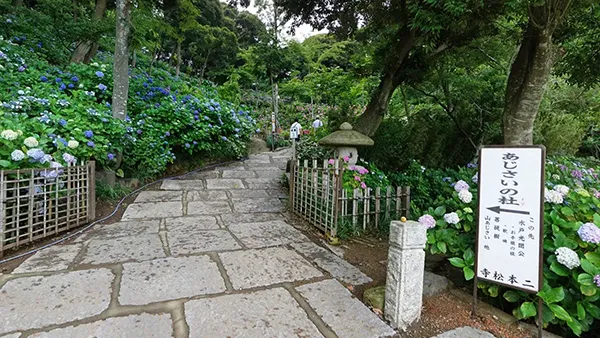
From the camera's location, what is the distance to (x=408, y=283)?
1.71m

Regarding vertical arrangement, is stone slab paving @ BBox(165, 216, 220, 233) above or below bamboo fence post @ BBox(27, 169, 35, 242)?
below

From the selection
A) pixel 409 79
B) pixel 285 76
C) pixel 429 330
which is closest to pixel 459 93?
pixel 409 79

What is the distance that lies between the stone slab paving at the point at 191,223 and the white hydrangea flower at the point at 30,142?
1.42 m

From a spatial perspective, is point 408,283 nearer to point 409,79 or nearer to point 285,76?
point 409,79

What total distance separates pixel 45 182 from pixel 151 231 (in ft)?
3.40

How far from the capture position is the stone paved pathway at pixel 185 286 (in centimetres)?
159

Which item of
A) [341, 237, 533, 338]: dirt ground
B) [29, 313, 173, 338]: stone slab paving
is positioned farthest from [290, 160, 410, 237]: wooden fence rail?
[29, 313, 173, 338]: stone slab paving

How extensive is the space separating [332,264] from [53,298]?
197cm

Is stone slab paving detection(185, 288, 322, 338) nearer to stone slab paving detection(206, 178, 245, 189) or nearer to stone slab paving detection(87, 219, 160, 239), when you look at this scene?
stone slab paving detection(87, 219, 160, 239)

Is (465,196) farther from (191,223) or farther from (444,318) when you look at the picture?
(191,223)

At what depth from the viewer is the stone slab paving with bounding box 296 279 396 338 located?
1645mm

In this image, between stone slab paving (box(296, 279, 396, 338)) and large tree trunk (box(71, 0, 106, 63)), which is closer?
stone slab paving (box(296, 279, 396, 338))

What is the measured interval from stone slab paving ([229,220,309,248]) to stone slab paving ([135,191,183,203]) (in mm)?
1401

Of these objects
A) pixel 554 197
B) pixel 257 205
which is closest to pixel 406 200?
pixel 554 197
